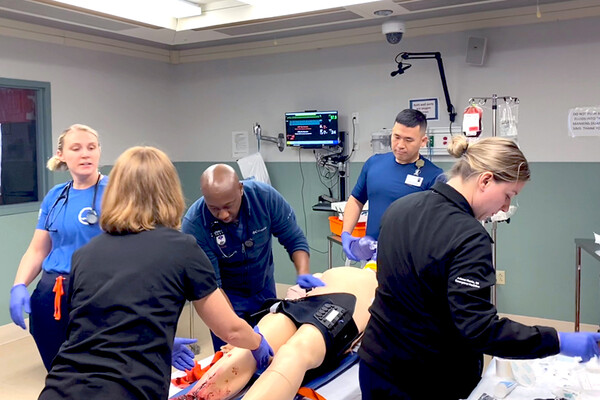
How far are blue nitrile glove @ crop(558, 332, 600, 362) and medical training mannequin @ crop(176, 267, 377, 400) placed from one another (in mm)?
850

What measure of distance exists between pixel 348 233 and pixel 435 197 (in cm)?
164

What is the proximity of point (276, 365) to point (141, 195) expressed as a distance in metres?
0.78

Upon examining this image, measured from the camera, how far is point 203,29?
419 centimetres

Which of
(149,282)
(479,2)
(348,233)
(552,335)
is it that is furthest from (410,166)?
(149,282)

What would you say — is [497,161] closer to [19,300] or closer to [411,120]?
[411,120]

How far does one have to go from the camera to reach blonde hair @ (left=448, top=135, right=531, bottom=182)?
1.46 m

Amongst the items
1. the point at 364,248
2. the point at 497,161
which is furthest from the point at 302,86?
the point at 497,161

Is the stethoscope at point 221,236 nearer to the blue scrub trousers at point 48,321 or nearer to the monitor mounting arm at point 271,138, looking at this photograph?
the blue scrub trousers at point 48,321

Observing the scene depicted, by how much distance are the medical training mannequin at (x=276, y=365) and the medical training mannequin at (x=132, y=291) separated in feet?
1.55

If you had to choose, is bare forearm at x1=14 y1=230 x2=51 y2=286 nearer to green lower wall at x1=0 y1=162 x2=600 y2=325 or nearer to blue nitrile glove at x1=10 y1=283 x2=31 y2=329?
blue nitrile glove at x1=10 y1=283 x2=31 y2=329

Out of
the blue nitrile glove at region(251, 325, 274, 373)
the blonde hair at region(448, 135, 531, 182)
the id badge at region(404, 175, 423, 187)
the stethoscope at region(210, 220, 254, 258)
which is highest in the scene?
the blonde hair at region(448, 135, 531, 182)

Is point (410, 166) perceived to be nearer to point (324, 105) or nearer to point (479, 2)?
point (479, 2)

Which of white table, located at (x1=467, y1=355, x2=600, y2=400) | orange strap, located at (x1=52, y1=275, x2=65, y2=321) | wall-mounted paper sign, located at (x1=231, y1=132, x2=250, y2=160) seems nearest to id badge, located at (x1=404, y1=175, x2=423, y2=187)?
white table, located at (x1=467, y1=355, x2=600, y2=400)

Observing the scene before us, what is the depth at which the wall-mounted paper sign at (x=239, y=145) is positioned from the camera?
535 centimetres
